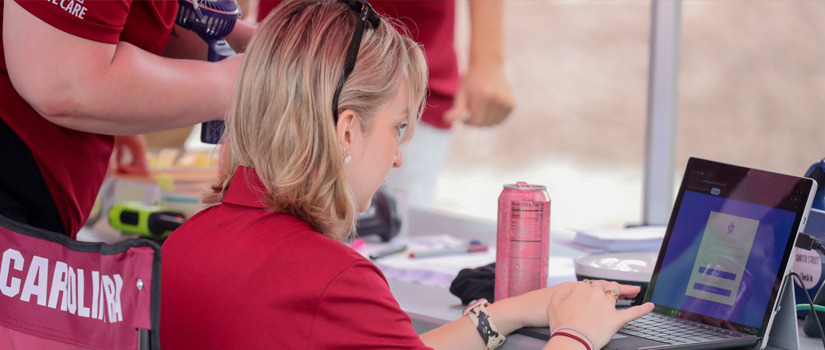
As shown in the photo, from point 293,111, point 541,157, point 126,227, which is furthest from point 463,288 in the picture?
point 541,157

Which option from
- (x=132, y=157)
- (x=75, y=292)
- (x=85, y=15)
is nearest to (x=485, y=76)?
(x=132, y=157)

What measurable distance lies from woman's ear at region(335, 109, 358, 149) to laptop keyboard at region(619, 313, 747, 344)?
1.37ft

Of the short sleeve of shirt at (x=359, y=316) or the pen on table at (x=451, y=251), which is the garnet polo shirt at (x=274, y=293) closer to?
the short sleeve of shirt at (x=359, y=316)

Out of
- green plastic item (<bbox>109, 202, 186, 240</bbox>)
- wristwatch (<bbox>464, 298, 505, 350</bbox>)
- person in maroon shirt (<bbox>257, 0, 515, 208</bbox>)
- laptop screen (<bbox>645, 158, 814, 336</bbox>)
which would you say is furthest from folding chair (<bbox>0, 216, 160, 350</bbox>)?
person in maroon shirt (<bbox>257, 0, 515, 208</bbox>)

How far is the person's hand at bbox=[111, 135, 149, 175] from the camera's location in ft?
7.22

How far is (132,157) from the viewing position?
225cm

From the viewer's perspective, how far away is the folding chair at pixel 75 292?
2.46 ft

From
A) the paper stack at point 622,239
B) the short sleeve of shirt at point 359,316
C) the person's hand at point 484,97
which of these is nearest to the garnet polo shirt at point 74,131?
the short sleeve of shirt at point 359,316

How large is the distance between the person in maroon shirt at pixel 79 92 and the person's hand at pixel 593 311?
53 cm

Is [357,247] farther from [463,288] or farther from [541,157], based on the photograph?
[541,157]

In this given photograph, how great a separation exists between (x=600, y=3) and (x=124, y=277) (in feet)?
31.9

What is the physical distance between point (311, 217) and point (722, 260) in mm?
535

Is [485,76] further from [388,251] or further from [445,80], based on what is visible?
[388,251]

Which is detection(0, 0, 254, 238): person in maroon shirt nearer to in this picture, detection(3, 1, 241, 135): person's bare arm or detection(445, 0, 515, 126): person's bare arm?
detection(3, 1, 241, 135): person's bare arm
